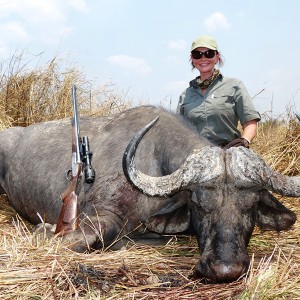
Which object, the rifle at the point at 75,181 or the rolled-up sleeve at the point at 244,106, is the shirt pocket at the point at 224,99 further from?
the rifle at the point at 75,181

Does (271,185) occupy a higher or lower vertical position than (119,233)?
higher

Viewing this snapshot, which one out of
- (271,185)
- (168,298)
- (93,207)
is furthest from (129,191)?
(168,298)

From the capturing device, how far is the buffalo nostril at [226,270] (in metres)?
3.49

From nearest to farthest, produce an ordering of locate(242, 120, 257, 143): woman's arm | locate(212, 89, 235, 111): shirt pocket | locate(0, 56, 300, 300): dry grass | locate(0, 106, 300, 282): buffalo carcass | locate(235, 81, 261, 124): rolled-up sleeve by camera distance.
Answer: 1. locate(0, 56, 300, 300): dry grass
2. locate(0, 106, 300, 282): buffalo carcass
3. locate(242, 120, 257, 143): woman's arm
4. locate(235, 81, 261, 124): rolled-up sleeve
5. locate(212, 89, 235, 111): shirt pocket

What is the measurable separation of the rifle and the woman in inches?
64.5

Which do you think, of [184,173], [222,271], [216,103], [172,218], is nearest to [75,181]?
[172,218]

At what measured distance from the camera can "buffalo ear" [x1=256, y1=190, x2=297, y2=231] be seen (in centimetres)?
434

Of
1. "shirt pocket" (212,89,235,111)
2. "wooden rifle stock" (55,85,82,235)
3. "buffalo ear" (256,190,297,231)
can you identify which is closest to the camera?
"buffalo ear" (256,190,297,231)

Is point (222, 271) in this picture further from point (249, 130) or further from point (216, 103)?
point (216, 103)

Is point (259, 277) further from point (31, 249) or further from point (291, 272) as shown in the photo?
point (31, 249)

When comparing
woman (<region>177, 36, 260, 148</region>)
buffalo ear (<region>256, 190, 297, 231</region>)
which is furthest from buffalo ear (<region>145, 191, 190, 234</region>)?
woman (<region>177, 36, 260, 148</region>)

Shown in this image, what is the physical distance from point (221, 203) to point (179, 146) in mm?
1162

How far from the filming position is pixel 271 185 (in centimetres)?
405

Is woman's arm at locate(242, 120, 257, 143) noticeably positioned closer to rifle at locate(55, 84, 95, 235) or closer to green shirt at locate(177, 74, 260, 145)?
green shirt at locate(177, 74, 260, 145)
